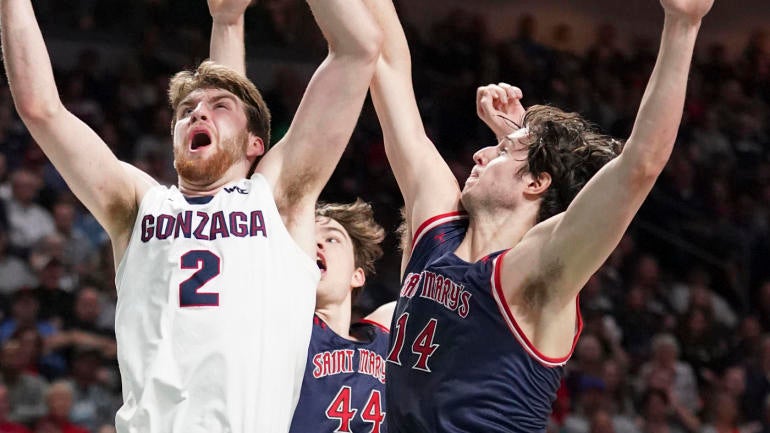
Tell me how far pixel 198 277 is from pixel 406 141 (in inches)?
36.9

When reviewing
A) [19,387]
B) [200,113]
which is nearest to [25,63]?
[200,113]

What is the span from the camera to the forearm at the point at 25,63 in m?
→ 3.36

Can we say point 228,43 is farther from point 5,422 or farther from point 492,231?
point 5,422

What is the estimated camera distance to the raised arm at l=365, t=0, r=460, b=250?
151 inches

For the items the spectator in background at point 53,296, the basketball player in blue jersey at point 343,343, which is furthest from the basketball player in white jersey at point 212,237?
the spectator in background at point 53,296

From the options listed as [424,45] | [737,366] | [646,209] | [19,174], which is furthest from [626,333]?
[19,174]

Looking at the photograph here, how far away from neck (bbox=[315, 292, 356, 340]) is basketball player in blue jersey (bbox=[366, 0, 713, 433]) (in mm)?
749

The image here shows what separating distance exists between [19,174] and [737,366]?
5.43 metres

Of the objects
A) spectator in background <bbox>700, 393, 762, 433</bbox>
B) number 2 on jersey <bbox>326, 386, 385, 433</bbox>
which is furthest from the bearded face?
spectator in background <bbox>700, 393, 762, 433</bbox>

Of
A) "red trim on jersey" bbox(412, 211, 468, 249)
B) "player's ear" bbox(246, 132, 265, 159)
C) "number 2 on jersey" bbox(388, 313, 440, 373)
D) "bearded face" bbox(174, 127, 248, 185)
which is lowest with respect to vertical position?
"number 2 on jersey" bbox(388, 313, 440, 373)

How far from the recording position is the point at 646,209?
1023cm

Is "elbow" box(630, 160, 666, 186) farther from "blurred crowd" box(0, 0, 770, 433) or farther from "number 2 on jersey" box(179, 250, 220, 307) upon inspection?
"blurred crowd" box(0, 0, 770, 433)

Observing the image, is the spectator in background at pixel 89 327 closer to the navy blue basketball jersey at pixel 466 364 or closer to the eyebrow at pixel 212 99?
the eyebrow at pixel 212 99

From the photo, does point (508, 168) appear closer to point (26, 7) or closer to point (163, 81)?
point (26, 7)
